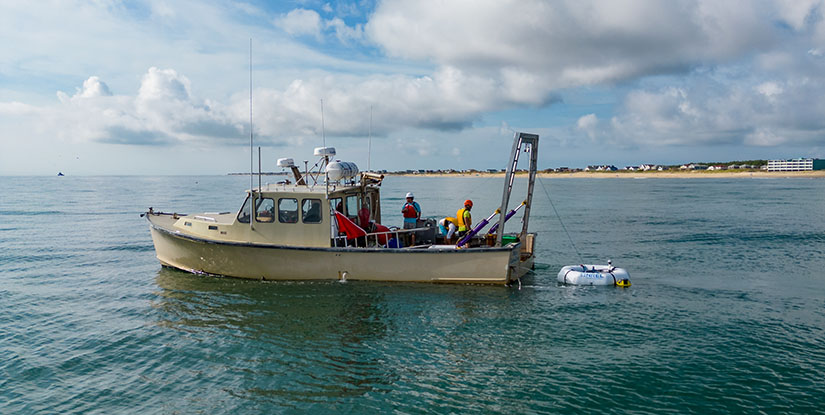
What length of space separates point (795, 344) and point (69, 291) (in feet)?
54.7

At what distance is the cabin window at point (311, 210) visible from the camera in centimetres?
1330

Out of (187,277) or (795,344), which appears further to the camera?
(187,277)

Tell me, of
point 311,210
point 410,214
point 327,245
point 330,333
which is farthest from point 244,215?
point 330,333

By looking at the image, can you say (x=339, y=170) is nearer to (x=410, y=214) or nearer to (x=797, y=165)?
(x=410, y=214)

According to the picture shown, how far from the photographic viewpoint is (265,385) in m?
8.01

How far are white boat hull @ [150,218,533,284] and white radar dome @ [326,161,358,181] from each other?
6.58 feet

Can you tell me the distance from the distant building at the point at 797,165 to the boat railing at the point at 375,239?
15766cm

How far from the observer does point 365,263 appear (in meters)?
13.2

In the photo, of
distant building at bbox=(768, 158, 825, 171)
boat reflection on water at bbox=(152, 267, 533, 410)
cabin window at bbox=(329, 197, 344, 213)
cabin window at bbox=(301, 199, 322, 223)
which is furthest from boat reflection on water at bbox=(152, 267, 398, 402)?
distant building at bbox=(768, 158, 825, 171)

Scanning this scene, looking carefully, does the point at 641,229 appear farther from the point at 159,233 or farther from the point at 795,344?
the point at 159,233

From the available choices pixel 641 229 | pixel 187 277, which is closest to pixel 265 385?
pixel 187 277

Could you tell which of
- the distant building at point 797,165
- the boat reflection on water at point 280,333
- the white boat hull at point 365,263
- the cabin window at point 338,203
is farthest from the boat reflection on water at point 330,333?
the distant building at point 797,165

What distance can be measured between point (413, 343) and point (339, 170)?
18.7 feet

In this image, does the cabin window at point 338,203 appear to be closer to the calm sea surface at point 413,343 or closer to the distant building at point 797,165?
the calm sea surface at point 413,343
